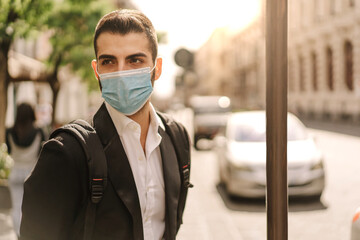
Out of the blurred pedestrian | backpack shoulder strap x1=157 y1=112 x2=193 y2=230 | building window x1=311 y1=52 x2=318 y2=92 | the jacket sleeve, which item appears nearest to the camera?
the jacket sleeve

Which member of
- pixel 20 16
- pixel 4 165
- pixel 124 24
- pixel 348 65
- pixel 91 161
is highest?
pixel 20 16

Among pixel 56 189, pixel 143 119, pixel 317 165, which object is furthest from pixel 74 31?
pixel 56 189

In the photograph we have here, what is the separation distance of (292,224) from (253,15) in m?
52.8

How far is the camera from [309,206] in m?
7.65

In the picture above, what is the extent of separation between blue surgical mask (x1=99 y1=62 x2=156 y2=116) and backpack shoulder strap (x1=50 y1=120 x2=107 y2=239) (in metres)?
0.32

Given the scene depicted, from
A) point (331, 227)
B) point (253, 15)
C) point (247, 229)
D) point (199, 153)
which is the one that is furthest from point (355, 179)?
point (253, 15)

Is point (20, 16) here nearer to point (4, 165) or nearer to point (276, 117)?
point (4, 165)

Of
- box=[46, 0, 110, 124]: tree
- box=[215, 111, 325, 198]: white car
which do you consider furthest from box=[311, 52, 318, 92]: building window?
box=[215, 111, 325, 198]: white car

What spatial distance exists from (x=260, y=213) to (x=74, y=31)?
31.7 feet

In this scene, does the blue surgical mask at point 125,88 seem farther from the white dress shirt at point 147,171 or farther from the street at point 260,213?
the street at point 260,213

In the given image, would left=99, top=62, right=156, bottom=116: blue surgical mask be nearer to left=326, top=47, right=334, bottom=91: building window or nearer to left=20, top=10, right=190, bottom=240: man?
left=20, top=10, right=190, bottom=240: man

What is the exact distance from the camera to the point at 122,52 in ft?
6.23

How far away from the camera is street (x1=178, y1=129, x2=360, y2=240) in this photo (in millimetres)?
6223

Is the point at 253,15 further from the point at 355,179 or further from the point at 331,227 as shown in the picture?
the point at 331,227
